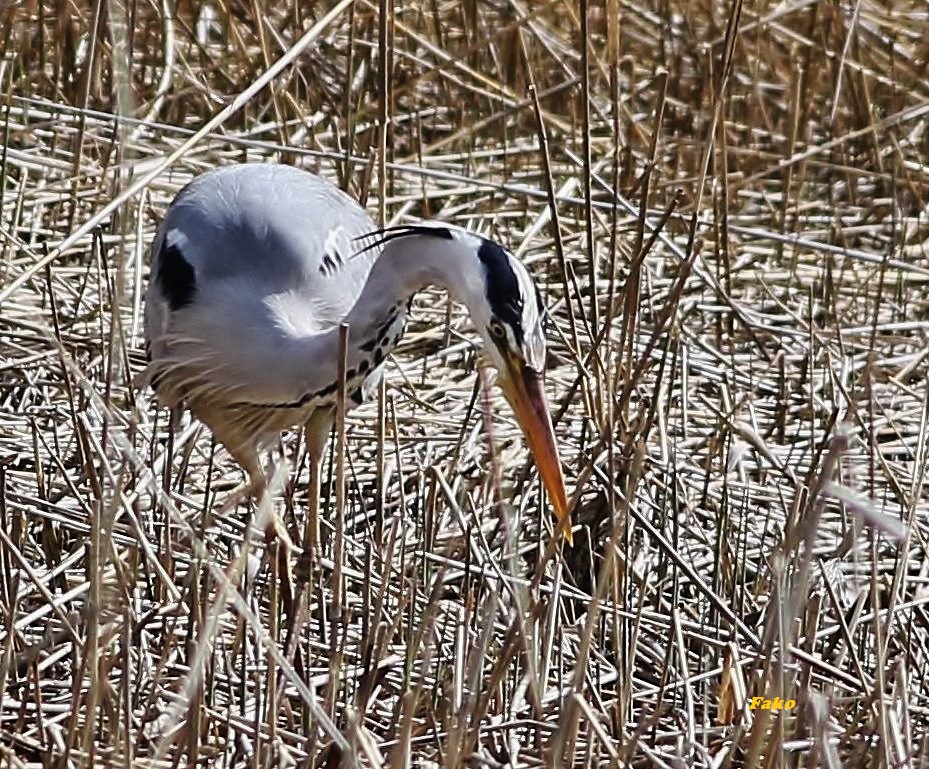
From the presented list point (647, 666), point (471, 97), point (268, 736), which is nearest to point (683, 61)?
point (471, 97)

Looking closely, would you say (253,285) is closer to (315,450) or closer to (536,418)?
(315,450)

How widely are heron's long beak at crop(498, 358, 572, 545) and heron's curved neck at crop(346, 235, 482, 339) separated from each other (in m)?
0.16

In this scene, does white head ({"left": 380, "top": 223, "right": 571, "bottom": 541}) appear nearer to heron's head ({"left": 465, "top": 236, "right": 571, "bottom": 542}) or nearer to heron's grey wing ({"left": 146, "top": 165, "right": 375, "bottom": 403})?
heron's head ({"left": 465, "top": 236, "right": 571, "bottom": 542})

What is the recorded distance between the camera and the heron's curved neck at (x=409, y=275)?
8.73 ft

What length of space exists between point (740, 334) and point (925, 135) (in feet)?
4.94

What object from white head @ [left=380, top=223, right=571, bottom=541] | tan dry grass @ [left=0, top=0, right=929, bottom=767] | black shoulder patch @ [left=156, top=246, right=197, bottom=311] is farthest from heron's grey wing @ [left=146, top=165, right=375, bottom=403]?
white head @ [left=380, top=223, right=571, bottom=541]

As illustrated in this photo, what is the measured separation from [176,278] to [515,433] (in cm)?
101

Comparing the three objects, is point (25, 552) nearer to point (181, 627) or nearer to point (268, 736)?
point (181, 627)

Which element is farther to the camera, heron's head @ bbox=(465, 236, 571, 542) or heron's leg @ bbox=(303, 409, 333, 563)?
heron's leg @ bbox=(303, 409, 333, 563)

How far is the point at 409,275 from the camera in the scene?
9.12ft

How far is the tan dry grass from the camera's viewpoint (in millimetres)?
2242

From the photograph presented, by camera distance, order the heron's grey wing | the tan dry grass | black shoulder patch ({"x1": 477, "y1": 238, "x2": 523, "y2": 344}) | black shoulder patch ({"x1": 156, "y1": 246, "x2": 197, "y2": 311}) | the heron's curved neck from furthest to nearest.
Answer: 1. black shoulder patch ({"x1": 156, "y1": 246, "x2": 197, "y2": 311})
2. the heron's grey wing
3. the heron's curved neck
4. black shoulder patch ({"x1": 477, "y1": 238, "x2": 523, "y2": 344})
5. the tan dry grass

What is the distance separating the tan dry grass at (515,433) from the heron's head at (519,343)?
0.34 feet

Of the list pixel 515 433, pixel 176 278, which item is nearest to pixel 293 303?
pixel 176 278
